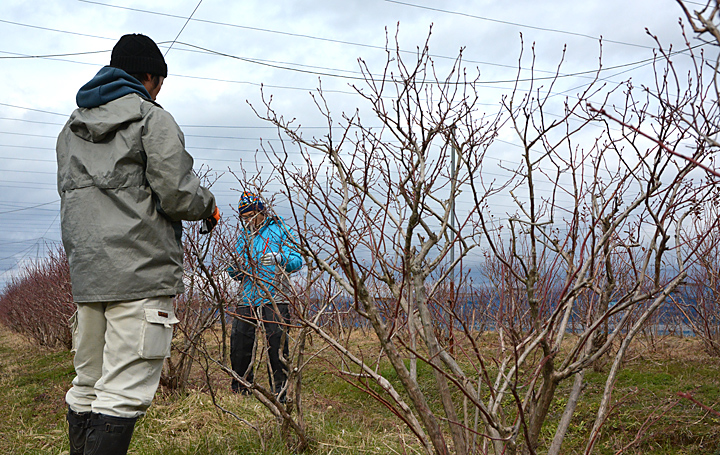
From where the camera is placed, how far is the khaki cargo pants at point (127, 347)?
2.14 m

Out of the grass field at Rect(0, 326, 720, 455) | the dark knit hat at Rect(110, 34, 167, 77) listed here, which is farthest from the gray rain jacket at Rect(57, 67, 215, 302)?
the grass field at Rect(0, 326, 720, 455)

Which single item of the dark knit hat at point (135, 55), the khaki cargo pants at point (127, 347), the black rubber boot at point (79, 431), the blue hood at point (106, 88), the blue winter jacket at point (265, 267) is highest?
the dark knit hat at point (135, 55)

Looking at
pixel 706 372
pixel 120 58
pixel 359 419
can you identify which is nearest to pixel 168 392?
pixel 359 419

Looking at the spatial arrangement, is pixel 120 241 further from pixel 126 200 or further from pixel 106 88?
pixel 106 88

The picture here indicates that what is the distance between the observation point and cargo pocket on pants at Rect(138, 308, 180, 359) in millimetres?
2176

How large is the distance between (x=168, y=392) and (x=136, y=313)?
2.69m

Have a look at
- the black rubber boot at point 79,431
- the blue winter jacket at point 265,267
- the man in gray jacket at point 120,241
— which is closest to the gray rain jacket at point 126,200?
the man in gray jacket at point 120,241

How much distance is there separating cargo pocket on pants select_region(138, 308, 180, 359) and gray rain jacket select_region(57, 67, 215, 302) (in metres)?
0.08

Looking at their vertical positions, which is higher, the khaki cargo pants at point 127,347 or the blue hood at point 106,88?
the blue hood at point 106,88

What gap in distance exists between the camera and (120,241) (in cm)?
218

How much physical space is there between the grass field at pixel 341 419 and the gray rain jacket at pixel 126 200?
3.89 ft

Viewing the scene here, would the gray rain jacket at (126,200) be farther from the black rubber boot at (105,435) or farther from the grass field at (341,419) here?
the grass field at (341,419)

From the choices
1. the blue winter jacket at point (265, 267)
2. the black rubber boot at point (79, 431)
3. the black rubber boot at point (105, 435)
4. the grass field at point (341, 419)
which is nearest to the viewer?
the black rubber boot at point (105, 435)

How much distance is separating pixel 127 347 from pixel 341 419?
2.52 m
